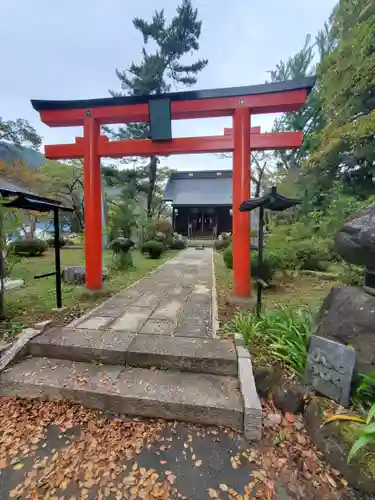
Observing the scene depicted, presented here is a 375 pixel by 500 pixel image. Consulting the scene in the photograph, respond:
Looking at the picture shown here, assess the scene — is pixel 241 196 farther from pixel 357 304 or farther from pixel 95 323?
pixel 95 323

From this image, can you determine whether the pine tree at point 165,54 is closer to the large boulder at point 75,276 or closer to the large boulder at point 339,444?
the large boulder at point 75,276

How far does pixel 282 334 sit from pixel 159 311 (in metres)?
1.89

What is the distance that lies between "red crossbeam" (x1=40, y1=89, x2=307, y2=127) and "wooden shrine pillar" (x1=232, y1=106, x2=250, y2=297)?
0.19 m

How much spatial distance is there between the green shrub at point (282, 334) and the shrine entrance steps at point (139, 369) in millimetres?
334

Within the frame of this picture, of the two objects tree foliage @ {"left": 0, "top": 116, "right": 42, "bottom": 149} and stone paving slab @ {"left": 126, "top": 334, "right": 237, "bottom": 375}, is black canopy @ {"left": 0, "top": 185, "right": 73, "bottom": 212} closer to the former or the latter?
stone paving slab @ {"left": 126, "top": 334, "right": 237, "bottom": 375}

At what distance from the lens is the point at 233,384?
219cm

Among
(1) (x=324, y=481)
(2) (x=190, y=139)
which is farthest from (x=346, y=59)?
(1) (x=324, y=481)

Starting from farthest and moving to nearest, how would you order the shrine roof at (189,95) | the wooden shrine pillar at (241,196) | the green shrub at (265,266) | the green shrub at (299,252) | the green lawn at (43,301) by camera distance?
1. the green shrub at (299,252)
2. the green shrub at (265,266)
3. the wooden shrine pillar at (241,196)
4. the shrine roof at (189,95)
5. the green lawn at (43,301)

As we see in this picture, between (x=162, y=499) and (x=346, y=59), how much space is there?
32.9ft

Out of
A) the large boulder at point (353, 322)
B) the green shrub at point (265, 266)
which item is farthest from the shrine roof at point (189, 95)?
the large boulder at point (353, 322)

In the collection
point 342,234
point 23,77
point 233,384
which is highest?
point 23,77

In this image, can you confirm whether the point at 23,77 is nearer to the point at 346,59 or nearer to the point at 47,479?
the point at 346,59

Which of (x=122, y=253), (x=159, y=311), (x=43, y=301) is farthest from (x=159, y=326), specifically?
(x=122, y=253)

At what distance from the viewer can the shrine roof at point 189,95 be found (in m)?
3.69
